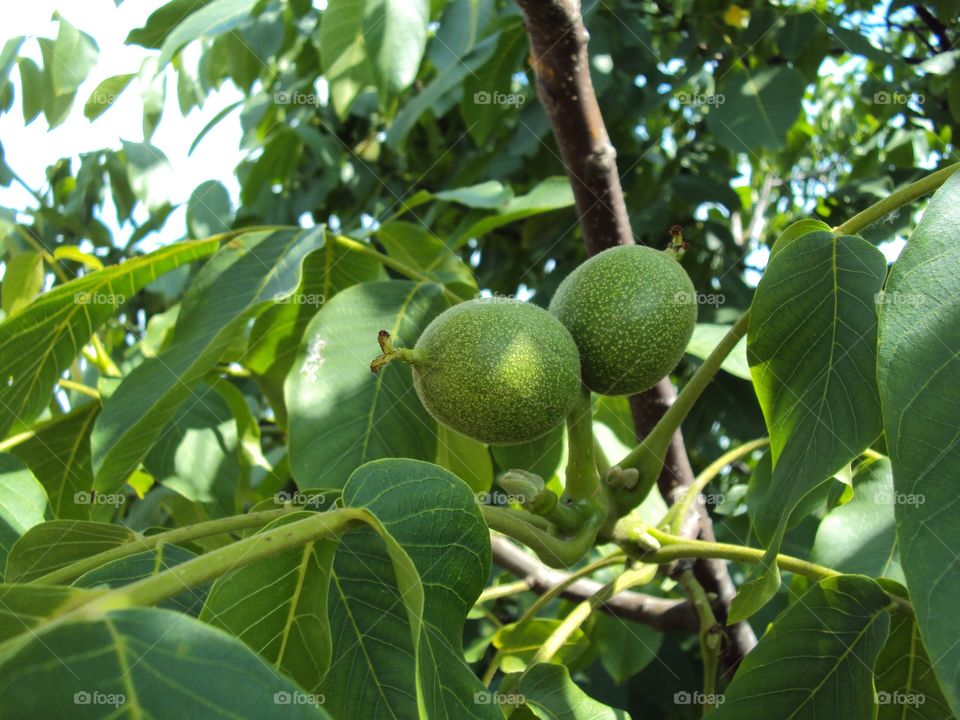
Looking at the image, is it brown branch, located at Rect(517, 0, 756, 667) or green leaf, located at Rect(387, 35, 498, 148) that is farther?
green leaf, located at Rect(387, 35, 498, 148)

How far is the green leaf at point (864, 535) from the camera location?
3.58ft

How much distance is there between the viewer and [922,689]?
0.94 meters

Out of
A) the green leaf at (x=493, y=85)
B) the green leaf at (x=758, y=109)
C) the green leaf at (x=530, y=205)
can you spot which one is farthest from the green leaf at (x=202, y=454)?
the green leaf at (x=758, y=109)

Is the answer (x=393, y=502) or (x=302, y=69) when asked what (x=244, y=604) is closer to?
(x=393, y=502)

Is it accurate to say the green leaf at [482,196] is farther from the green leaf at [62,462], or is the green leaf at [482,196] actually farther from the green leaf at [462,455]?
the green leaf at [62,462]

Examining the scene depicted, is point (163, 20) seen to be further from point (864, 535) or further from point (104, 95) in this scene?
point (864, 535)

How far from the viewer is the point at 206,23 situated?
138 centimetres

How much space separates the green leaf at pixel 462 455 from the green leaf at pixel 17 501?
0.45 m

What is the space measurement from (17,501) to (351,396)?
0.38 meters

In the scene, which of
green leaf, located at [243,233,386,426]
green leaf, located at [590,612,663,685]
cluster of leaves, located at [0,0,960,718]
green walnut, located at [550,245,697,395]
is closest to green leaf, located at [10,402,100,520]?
cluster of leaves, located at [0,0,960,718]

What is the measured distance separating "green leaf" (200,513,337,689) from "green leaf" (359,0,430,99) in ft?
2.64

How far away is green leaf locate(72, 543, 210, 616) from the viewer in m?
0.75

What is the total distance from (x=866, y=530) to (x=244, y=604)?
0.76m

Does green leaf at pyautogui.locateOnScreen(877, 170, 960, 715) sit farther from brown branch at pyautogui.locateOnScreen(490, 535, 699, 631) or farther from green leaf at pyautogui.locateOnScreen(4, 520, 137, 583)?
brown branch at pyautogui.locateOnScreen(490, 535, 699, 631)
